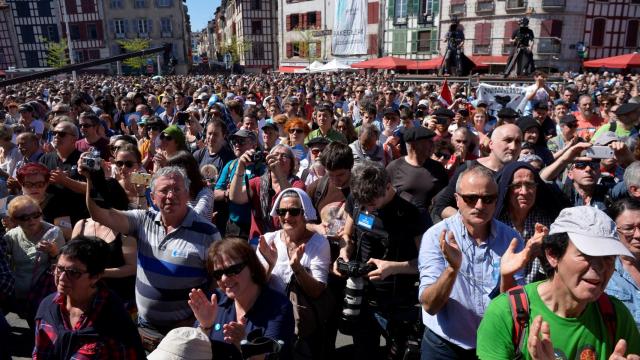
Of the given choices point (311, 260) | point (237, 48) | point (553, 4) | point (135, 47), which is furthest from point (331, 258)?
point (237, 48)

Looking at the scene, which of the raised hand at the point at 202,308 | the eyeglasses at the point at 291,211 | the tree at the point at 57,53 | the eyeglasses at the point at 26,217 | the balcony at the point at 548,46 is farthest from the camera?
the tree at the point at 57,53

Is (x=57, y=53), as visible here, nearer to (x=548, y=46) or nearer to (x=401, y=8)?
(x=401, y=8)

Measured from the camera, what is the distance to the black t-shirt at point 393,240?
3.05 metres

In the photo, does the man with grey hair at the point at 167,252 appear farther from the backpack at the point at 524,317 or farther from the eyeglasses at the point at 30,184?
the backpack at the point at 524,317

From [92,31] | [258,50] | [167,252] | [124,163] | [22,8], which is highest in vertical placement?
[22,8]

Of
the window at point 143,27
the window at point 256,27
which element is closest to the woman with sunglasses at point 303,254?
the window at point 256,27

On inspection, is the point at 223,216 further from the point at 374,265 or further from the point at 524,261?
the point at 524,261

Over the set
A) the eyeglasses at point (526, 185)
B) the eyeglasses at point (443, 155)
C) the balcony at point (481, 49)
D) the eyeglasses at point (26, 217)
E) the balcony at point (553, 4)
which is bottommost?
the eyeglasses at point (443, 155)

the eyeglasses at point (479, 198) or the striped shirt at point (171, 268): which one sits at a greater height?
the eyeglasses at point (479, 198)

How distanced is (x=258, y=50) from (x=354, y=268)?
184 ft

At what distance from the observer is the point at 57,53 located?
5159cm

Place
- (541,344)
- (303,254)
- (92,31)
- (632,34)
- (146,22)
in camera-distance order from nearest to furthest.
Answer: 1. (541,344)
2. (303,254)
3. (632,34)
4. (92,31)
5. (146,22)

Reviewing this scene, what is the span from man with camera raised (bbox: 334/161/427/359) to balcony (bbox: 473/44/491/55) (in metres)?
35.6

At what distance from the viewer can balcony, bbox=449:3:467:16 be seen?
36.1 metres
